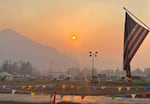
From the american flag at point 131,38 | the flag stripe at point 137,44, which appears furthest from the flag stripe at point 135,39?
the flag stripe at point 137,44

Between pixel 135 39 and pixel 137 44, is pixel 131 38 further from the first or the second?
pixel 137 44

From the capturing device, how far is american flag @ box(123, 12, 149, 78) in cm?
2768

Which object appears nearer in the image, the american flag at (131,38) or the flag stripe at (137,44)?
the american flag at (131,38)

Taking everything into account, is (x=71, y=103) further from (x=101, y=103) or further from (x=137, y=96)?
(x=137, y=96)

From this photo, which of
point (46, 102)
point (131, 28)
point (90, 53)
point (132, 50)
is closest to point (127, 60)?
point (132, 50)

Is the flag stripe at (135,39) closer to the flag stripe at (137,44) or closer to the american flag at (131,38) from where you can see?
the american flag at (131,38)

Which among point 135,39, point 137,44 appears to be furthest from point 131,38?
point 137,44

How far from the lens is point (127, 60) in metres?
27.6

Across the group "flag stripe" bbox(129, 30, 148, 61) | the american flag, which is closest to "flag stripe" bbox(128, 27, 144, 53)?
the american flag

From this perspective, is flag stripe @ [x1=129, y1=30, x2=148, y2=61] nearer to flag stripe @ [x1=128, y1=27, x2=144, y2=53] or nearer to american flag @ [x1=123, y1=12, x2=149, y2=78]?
american flag @ [x1=123, y1=12, x2=149, y2=78]

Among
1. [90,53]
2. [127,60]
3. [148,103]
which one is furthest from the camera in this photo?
[90,53]

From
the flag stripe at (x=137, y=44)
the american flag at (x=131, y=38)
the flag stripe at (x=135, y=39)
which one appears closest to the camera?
the american flag at (x=131, y=38)

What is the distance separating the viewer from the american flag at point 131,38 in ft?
90.8

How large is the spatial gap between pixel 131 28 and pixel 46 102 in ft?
30.2
